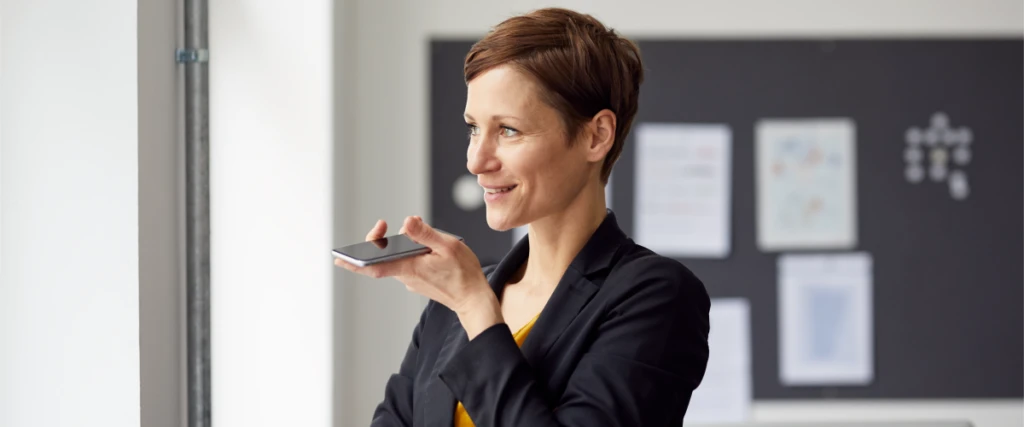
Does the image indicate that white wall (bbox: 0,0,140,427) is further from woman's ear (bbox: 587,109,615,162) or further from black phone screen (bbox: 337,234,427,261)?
woman's ear (bbox: 587,109,615,162)

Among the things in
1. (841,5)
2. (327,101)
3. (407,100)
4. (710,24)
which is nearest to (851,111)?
(841,5)

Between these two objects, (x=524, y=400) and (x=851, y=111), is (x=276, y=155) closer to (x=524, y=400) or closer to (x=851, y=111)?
(x=524, y=400)

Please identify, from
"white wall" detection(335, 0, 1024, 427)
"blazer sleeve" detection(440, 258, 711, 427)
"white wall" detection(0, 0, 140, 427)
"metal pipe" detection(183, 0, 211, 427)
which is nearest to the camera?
"blazer sleeve" detection(440, 258, 711, 427)

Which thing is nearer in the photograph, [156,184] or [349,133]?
[156,184]

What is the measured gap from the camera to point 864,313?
3.60 m

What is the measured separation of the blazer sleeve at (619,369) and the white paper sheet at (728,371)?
2495mm

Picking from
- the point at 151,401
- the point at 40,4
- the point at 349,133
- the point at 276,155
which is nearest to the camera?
the point at 40,4

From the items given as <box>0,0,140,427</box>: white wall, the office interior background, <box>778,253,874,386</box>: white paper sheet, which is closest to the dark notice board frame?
<box>778,253,874,386</box>: white paper sheet

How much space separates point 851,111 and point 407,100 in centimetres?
164

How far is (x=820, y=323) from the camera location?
359 cm

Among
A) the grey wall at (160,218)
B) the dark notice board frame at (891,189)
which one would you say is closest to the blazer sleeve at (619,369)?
the grey wall at (160,218)

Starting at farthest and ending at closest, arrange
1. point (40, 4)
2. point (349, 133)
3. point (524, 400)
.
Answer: point (349, 133) → point (40, 4) → point (524, 400)

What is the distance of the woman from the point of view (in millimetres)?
1066

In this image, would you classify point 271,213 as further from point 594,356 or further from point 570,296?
point 594,356
